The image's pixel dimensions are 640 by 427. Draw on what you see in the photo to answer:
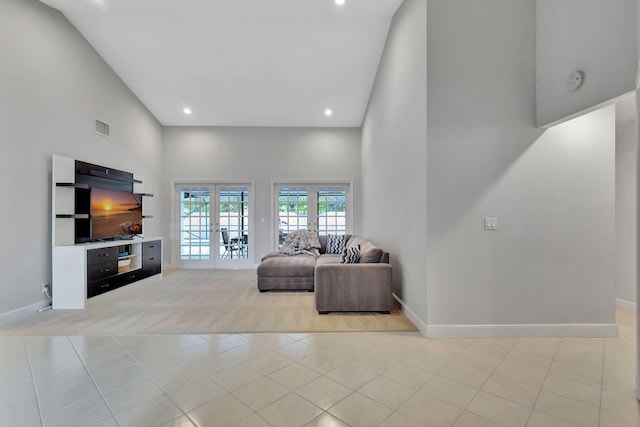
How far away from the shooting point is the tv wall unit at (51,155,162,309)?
11.6 feet

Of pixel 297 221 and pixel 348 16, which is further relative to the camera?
pixel 297 221

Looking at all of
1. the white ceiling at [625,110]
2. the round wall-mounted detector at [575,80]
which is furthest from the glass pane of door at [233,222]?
the white ceiling at [625,110]

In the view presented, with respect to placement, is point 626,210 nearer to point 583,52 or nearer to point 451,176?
point 583,52

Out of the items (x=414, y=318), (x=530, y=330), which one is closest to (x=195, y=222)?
(x=414, y=318)

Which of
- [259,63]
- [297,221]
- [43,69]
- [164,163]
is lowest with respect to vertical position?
[297,221]

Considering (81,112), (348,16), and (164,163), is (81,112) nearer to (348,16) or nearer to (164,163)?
(164,163)

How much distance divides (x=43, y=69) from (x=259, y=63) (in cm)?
287

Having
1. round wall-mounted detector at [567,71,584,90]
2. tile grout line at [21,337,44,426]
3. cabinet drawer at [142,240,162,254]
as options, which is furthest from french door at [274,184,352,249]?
round wall-mounted detector at [567,71,584,90]

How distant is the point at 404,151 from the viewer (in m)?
3.28

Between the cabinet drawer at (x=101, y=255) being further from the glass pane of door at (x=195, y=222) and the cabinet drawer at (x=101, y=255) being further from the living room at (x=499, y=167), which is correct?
the glass pane of door at (x=195, y=222)

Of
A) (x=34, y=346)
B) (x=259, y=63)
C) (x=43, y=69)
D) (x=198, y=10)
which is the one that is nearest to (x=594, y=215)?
(x=259, y=63)

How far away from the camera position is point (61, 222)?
3.64m

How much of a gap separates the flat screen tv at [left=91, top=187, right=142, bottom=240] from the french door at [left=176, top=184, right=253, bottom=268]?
4.56ft

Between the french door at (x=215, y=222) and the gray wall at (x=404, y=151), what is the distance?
3.39m
